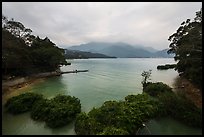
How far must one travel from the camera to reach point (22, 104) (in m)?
14.8

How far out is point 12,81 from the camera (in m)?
25.1

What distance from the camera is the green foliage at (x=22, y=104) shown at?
14.3 metres

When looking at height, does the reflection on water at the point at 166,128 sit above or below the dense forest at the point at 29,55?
below

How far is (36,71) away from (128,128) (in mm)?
27460

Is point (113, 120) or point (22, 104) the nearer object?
point (113, 120)

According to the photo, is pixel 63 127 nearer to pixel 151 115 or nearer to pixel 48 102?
pixel 48 102

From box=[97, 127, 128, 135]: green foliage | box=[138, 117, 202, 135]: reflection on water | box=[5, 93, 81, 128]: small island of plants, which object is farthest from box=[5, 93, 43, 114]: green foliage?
box=[138, 117, 202, 135]: reflection on water

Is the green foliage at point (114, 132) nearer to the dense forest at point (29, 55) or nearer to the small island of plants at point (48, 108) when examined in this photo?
the small island of plants at point (48, 108)

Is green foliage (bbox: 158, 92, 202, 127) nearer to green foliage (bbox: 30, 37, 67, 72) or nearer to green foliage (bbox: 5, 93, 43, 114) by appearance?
green foliage (bbox: 5, 93, 43, 114)

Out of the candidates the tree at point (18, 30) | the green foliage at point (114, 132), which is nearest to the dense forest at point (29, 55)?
the tree at point (18, 30)

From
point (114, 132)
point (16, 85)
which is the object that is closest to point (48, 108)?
point (114, 132)

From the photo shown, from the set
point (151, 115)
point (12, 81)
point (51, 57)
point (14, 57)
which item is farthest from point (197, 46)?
point (51, 57)

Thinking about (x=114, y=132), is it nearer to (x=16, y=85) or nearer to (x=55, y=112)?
(x=55, y=112)

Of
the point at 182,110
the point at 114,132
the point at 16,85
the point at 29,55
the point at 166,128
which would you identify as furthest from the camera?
the point at 29,55
